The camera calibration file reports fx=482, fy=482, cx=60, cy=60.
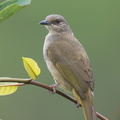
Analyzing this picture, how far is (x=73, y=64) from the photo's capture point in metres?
4.43

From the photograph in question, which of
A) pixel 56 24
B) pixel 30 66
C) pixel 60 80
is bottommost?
pixel 60 80

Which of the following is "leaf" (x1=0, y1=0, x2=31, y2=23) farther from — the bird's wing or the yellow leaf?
the bird's wing

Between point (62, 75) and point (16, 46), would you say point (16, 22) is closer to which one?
point (16, 46)

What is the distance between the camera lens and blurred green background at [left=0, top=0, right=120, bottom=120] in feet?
23.1

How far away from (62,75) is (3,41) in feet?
12.1

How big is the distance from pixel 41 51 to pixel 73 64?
10.5ft

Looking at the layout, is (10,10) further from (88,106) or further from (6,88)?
(88,106)

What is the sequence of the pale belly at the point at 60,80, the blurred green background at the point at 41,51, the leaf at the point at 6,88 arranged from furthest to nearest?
the blurred green background at the point at 41,51
the pale belly at the point at 60,80
the leaf at the point at 6,88

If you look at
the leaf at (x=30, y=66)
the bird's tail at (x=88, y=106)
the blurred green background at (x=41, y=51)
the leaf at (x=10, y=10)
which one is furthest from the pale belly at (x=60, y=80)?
the blurred green background at (x=41, y=51)

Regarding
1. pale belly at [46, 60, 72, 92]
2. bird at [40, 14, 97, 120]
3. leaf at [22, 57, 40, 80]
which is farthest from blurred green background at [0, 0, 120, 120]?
leaf at [22, 57, 40, 80]

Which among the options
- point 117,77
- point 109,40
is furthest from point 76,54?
point 109,40

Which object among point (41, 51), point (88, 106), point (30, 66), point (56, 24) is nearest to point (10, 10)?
point (30, 66)

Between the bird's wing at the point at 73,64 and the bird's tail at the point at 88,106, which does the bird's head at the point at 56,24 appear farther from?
the bird's tail at the point at 88,106

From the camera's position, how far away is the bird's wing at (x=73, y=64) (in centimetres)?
414
